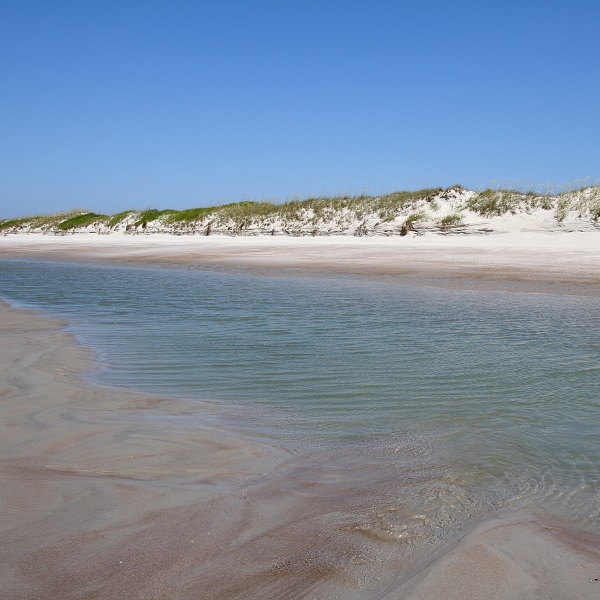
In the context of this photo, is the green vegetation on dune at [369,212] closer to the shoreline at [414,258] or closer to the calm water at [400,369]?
the shoreline at [414,258]

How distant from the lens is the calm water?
11.0 ft

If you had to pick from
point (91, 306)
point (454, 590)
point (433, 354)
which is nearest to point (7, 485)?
point (454, 590)

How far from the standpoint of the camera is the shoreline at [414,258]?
40.2ft

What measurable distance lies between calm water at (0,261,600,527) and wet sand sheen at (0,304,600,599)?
330 mm

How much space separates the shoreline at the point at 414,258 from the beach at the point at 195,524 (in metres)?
8.39

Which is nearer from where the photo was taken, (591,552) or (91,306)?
(591,552)

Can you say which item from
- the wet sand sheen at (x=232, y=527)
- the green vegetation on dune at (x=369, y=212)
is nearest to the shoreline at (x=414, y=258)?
the green vegetation on dune at (x=369, y=212)

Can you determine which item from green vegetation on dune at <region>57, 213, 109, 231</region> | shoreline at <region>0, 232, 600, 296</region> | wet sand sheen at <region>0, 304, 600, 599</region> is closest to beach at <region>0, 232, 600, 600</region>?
wet sand sheen at <region>0, 304, 600, 599</region>

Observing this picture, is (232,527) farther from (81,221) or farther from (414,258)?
(81,221)

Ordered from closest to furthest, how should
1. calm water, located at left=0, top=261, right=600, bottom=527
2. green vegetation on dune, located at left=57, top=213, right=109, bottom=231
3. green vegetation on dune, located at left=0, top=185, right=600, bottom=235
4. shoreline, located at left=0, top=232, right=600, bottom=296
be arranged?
calm water, located at left=0, top=261, right=600, bottom=527
shoreline, located at left=0, top=232, right=600, bottom=296
green vegetation on dune, located at left=0, top=185, right=600, bottom=235
green vegetation on dune, located at left=57, top=213, right=109, bottom=231

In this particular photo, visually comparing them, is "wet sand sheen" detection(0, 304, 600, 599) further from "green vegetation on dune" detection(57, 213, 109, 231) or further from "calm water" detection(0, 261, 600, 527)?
"green vegetation on dune" detection(57, 213, 109, 231)

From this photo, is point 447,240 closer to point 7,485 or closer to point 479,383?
point 479,383

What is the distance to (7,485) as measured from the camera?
2.77 m

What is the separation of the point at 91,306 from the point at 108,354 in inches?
162
